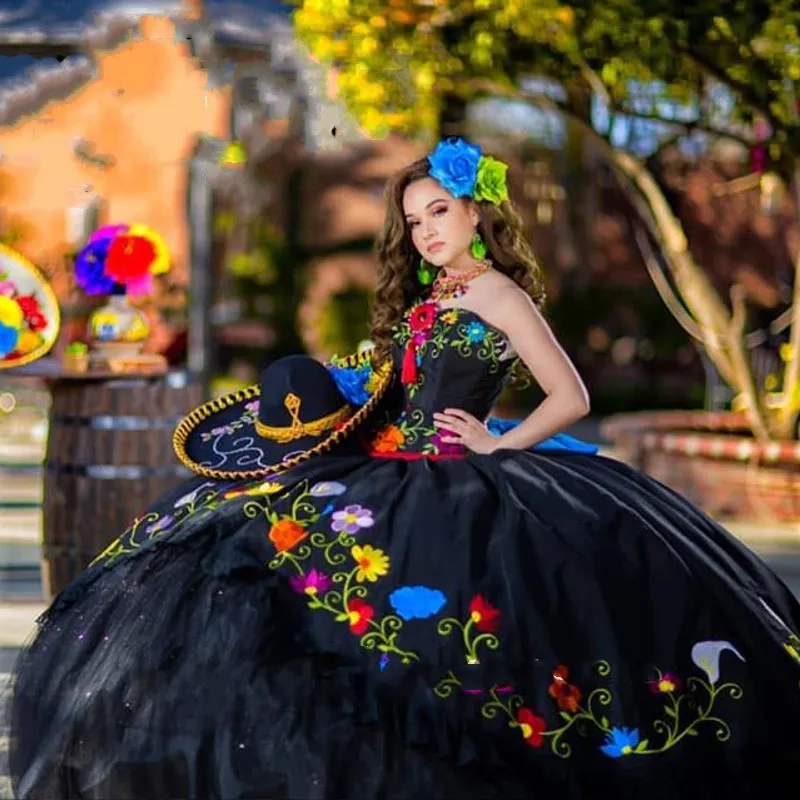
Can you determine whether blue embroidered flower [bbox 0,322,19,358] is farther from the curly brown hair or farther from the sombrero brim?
the curly brown hair

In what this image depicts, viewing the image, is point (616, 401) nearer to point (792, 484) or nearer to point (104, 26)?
point (104, 26)

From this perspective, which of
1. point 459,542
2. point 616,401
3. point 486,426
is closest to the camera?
point 459,542

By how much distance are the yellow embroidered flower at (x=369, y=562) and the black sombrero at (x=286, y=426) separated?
16.1 inches

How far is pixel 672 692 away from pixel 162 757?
46.4 inches

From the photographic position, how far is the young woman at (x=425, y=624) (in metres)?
3.86

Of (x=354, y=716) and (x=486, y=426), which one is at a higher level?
(x=486, y=426)

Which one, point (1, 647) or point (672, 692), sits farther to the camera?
point (1, 647)

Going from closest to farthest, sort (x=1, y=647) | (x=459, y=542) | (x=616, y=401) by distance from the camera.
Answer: (x=459, y=542), (x=1, y=647), (x=616, y=401)

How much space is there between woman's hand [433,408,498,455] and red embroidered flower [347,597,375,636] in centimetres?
65

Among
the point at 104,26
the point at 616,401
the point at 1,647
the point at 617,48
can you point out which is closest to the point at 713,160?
the point at 616,401

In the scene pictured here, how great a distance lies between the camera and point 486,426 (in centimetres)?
460

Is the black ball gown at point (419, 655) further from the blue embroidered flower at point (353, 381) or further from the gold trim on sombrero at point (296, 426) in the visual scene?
the blue embroidered flower at point (353, 381)

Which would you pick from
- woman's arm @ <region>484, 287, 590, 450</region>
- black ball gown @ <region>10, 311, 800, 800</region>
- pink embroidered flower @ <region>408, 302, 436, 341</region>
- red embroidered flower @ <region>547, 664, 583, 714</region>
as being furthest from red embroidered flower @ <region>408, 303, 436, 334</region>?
red embroidered flower @ <region>547, 664, 583, 714</region>

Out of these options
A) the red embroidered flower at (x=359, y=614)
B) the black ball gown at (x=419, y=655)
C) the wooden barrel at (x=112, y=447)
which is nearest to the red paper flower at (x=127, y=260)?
the wooden barrel at (x=112, y=447)
